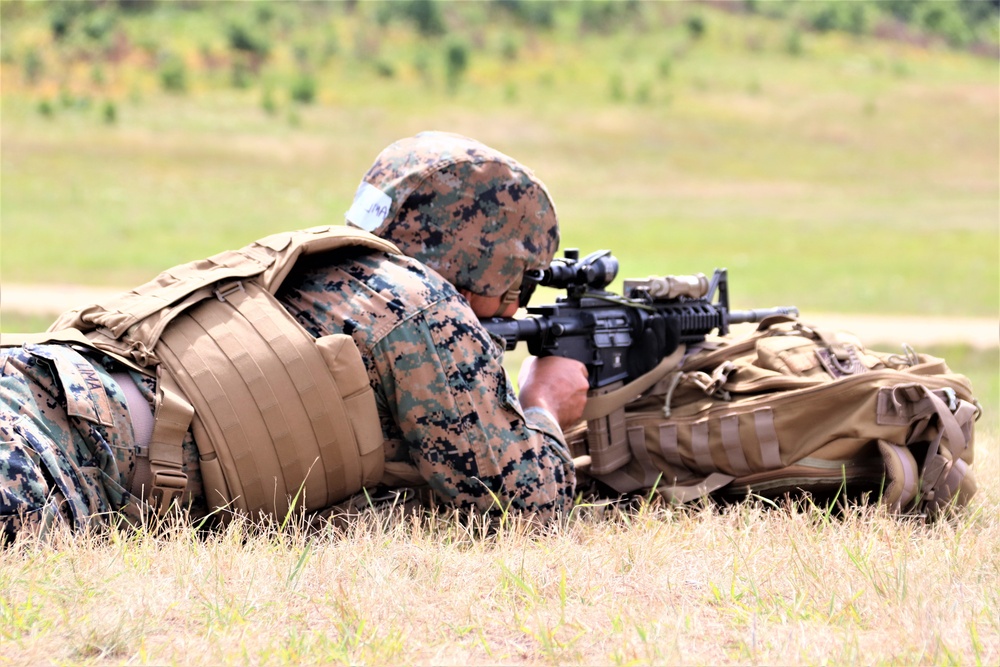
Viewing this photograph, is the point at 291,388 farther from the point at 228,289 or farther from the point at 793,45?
the point at 793,45

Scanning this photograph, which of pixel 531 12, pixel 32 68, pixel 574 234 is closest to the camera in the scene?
pixel 574 234

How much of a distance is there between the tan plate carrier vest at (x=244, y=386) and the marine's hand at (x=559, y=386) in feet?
2.93

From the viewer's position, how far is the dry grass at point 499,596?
104 inches

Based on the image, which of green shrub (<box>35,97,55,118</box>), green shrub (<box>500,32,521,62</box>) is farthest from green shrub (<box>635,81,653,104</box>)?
green shrub (<box>35,97,55,118</box>)

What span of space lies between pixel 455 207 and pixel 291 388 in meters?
0.91

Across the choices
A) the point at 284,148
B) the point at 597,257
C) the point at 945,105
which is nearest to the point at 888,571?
the point at 597,257

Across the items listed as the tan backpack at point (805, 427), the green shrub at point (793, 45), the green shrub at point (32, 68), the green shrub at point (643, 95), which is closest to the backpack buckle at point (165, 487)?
the tan backpack at point (805, 427)

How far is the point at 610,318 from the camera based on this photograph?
189 inches

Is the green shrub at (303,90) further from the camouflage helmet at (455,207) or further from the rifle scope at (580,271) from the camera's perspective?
the camouflage helmet at (455,207)

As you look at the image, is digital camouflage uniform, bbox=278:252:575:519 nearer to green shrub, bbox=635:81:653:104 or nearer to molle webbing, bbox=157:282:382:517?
molle webbing, bbox=157:282:382:517

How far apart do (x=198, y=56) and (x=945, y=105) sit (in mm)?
23982

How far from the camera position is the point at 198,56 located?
126 ft

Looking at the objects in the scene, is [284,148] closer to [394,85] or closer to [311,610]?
[394,85]

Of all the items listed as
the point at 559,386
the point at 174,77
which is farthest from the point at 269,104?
the point at 559,386
